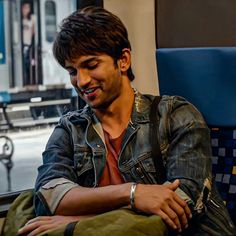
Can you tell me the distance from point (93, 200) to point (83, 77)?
0.39 m

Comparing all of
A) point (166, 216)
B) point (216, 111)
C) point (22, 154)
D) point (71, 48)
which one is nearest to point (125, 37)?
point (71, 48)

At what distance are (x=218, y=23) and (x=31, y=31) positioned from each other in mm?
815

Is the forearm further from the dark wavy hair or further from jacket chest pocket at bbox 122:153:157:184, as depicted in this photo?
the dark wavy hair

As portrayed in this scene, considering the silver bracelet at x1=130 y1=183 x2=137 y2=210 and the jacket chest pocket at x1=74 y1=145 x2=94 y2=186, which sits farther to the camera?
the jacket chest pocket at x1=74 y1=145 x2=94 y2=186

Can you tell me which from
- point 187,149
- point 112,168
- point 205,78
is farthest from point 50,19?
point 187,149

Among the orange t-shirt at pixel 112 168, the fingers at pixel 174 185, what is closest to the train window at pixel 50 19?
the orange t-shirt at pixel 112 168

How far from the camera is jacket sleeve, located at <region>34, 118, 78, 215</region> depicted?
1.54 m

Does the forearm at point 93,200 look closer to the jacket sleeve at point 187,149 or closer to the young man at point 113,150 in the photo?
the young man at point 113,150

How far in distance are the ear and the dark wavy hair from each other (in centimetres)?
2

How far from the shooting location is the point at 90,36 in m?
1.52

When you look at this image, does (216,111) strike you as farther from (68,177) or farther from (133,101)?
(68,177)

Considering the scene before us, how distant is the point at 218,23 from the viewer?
190cm

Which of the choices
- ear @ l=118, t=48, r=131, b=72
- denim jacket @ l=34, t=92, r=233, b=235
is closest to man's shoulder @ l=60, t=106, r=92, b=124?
denim jacket @ l=34, t=92, r=233, b=235

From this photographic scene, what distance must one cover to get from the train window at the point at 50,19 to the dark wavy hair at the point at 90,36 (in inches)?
24.0
